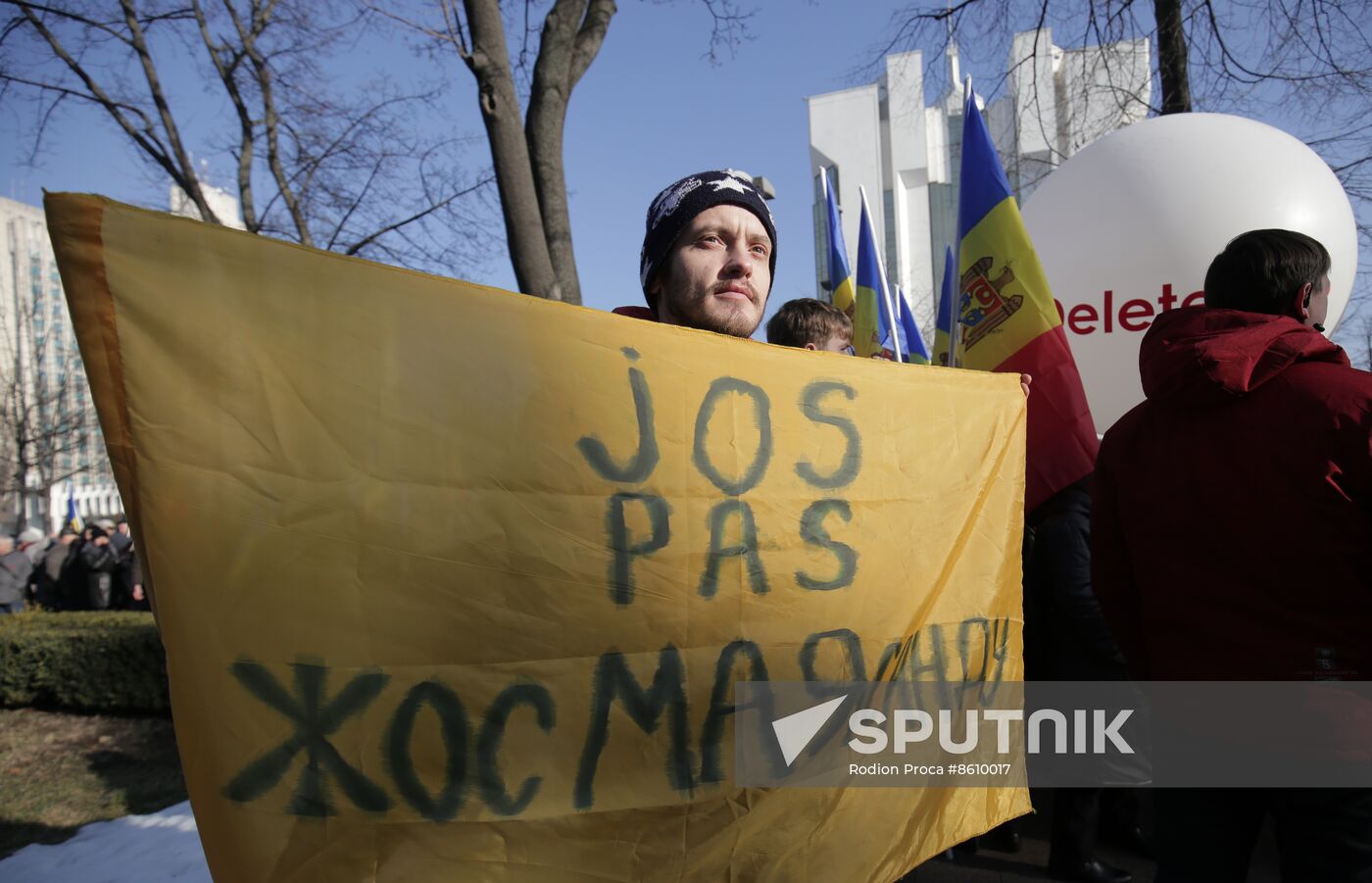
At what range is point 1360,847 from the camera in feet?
5.49

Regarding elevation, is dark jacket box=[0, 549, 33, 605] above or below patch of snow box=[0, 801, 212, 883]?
above

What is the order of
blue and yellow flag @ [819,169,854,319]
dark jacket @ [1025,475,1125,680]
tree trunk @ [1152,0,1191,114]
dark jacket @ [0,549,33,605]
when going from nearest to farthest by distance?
dark jacket @ [1025,475,1125,680]
blue and yellow flag @ [819,169,854,319]
tree trunk @ [1152,0,1191,114]
dark jacket @ [0,549,33,605]

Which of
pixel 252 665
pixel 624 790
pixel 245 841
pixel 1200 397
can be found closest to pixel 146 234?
pixel 252 665

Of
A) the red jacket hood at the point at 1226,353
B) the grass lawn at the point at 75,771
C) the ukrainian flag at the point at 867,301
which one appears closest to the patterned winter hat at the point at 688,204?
the red jacket hood at the point at 1226,353

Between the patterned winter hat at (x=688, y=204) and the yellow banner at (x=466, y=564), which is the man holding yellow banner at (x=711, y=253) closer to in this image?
the patterned winter hat at (x=688, y=204)

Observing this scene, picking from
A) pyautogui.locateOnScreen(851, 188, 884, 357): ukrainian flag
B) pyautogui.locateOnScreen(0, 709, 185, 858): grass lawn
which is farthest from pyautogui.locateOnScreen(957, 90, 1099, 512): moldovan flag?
pyautogui.locateOnScreen(0, 709, 185, 858): grass lawn

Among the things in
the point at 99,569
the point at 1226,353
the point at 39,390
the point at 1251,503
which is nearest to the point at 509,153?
the point at 1226,353

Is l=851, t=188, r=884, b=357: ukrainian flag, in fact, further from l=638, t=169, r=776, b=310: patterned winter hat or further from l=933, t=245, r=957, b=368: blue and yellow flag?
l=638, t=169, r=776, b=310: patterned winter hat

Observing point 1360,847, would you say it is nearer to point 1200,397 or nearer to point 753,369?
point 1200,397

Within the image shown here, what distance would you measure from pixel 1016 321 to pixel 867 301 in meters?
2.50

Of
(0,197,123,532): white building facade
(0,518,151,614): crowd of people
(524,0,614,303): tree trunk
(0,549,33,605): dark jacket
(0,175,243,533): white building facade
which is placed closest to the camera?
(524,0,614,303): tree trunk

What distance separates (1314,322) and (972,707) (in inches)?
46.0

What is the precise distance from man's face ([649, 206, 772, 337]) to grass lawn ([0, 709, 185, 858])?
4031mm

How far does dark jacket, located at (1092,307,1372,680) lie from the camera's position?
1744 mm
